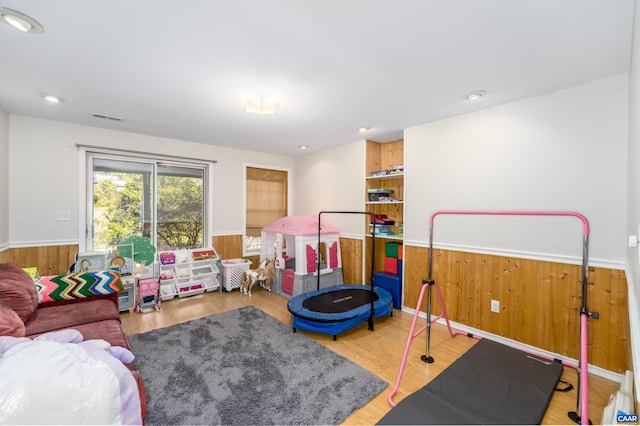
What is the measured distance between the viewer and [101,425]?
1100 mm

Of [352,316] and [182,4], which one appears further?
[352,316]

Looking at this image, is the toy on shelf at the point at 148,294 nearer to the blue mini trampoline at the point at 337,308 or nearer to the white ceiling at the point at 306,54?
the blue mini trampoline at the point at 337,308

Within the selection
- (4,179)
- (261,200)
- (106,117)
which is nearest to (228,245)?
(261,200)

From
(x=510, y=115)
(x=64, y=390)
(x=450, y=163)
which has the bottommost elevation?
(x=64, y=390)

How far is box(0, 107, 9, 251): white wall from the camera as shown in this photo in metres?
2.91

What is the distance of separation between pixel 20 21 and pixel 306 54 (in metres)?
1.65

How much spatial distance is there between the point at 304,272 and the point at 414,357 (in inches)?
74.5

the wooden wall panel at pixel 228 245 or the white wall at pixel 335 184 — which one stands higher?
the white wall at pixel 335 184

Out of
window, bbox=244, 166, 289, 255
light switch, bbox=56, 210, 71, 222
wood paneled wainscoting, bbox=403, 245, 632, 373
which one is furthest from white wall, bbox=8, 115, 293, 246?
wood paneled wainscoting, bbox=403, 245, 632, 373

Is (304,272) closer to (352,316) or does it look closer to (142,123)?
(352,316)

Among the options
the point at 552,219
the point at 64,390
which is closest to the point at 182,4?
the point at 64,390

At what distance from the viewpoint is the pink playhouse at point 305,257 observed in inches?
157

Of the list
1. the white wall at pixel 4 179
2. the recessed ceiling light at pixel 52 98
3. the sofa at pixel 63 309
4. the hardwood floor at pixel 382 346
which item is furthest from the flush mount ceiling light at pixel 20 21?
the hardwood floor at pixel 382 346

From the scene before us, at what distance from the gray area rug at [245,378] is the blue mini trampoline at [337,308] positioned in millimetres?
186
